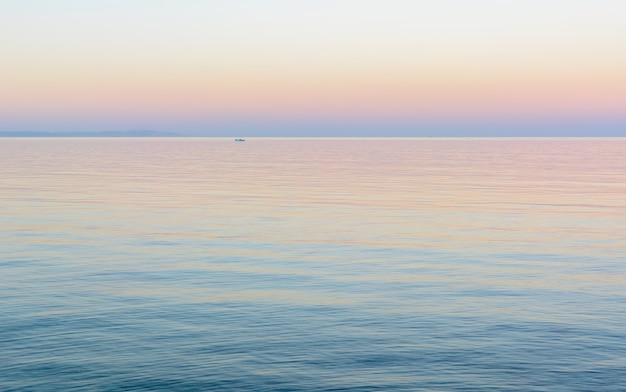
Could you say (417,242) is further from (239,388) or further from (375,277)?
(239,388)

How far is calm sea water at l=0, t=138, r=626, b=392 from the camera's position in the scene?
18.9 metres

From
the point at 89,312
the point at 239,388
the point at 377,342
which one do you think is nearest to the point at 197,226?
the point at 89,312

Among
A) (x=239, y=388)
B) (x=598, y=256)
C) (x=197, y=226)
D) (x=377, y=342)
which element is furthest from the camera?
(x=197, y=226)

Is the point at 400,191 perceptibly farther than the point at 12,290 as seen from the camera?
Yes

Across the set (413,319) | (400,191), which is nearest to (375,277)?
(413,319)

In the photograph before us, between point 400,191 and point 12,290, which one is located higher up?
point 400,191

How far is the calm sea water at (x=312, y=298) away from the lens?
18.9 metres

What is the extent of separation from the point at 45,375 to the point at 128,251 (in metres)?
17.8

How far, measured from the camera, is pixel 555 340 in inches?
848

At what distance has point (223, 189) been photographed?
237ft

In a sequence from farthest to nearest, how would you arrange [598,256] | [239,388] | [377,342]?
[598,256], [377,342], [239,388]

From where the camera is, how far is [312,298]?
26344 mm

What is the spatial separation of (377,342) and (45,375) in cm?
805

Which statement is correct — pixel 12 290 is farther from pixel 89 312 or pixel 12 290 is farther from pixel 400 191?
pixel 400 191
